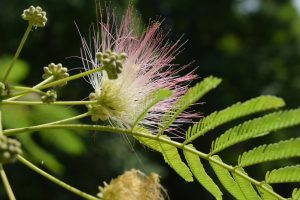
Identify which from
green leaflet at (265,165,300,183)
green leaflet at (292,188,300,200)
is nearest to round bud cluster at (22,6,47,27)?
green leaflet at (265,165,300,183)

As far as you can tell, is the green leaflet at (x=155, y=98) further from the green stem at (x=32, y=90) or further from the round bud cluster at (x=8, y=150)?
the round bud cluster at (x=8, y=150)

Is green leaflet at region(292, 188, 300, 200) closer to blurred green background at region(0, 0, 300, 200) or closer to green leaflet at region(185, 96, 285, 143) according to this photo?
green leaflet at region(185, 96, 285, 143)

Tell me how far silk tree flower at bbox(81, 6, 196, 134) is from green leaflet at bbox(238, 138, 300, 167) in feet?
1.12

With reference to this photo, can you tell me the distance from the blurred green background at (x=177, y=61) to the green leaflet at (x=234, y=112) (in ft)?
11.3

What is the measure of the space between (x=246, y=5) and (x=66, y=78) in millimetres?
25339

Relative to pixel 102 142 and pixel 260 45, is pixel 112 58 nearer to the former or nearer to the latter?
pixel 102 142

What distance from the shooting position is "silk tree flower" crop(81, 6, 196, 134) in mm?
2680

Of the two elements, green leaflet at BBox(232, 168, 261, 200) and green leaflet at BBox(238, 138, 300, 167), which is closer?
green leaflet at BBox(238, 138, 300, 167)

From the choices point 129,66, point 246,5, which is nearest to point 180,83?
point 129,66

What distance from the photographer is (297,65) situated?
78.3ft

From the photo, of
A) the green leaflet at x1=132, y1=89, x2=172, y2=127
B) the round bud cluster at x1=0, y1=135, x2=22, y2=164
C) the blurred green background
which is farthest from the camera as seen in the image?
the blurred green background

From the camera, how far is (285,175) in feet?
8.16

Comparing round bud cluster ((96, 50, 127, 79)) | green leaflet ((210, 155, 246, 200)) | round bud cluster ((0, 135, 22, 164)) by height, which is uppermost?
round bud cluster ((96, 50, 127, 79))

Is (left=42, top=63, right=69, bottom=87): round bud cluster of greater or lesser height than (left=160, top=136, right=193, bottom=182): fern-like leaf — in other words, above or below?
above
